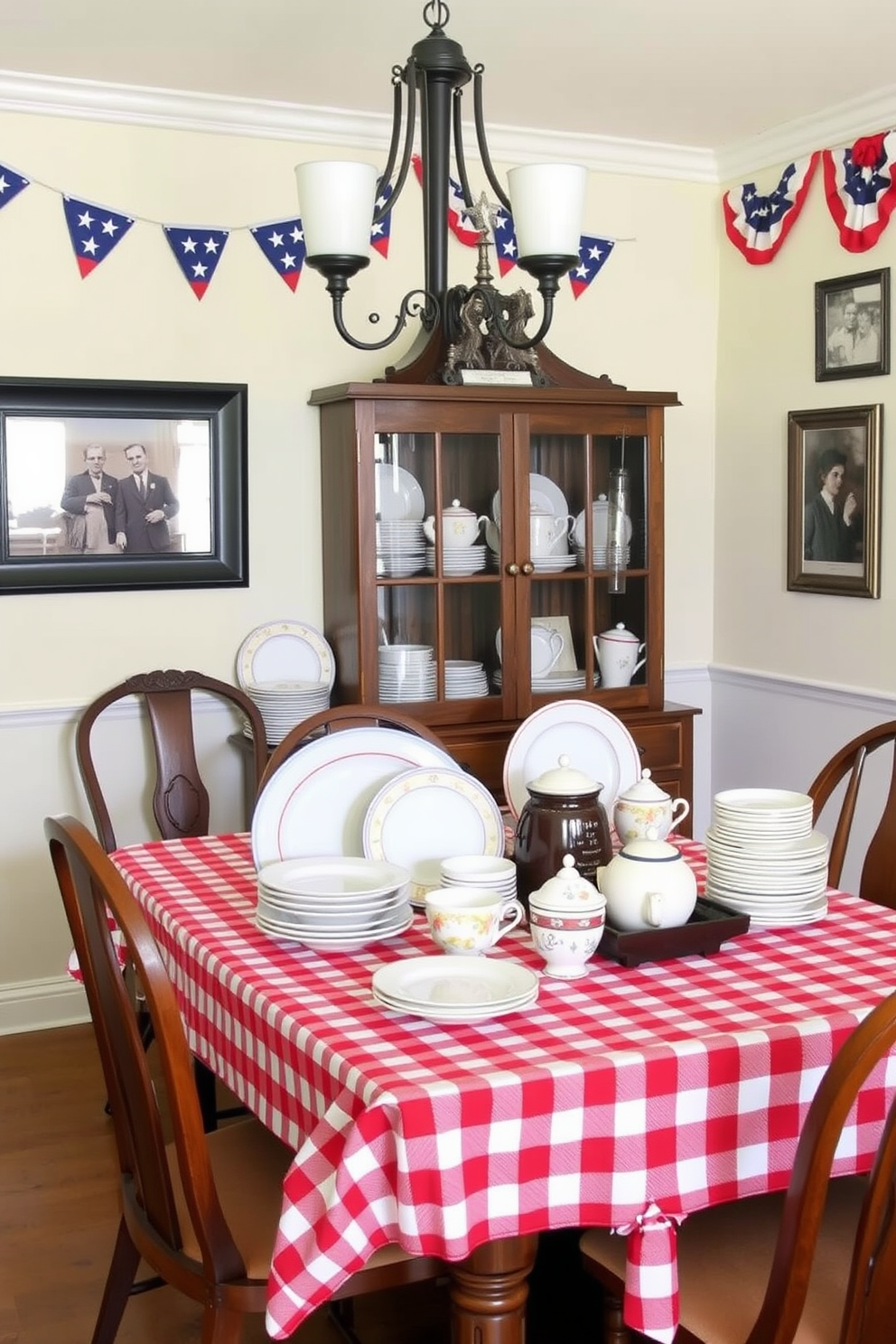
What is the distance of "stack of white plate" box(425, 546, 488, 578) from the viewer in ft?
11.6

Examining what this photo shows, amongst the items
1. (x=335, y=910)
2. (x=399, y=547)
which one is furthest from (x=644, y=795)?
(x=399, y=547)

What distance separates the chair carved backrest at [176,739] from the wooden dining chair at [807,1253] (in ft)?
6.30

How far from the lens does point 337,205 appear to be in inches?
90.0

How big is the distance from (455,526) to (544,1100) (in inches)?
87.0

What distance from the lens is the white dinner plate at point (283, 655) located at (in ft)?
12.1

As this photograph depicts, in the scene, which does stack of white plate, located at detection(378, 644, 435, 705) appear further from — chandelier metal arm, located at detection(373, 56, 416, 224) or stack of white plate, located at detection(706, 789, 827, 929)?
stack of white plate, located at detection(706, 789, 827, 929)

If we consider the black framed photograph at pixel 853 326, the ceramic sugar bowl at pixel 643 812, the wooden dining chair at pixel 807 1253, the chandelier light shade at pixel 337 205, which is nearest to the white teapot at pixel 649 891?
the ceramic sugar bowl at pixel 643 812

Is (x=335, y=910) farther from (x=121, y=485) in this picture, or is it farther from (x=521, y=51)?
(x=521, y=51)

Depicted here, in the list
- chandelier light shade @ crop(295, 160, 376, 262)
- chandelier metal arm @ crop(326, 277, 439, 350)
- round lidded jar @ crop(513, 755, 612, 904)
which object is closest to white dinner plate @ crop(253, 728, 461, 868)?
round lidded jar @ crop(513, 755, 612, 904)

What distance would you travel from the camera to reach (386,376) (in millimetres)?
3492

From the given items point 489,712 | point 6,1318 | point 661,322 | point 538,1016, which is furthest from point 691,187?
point 6,1318

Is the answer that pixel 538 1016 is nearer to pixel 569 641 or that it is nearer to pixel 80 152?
pixel 569 641

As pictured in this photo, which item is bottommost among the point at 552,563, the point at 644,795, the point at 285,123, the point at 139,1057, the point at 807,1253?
the point at 807,1253

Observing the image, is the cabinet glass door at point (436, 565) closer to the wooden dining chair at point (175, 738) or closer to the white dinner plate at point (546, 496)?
the white dinner plate at point (546, 496)
